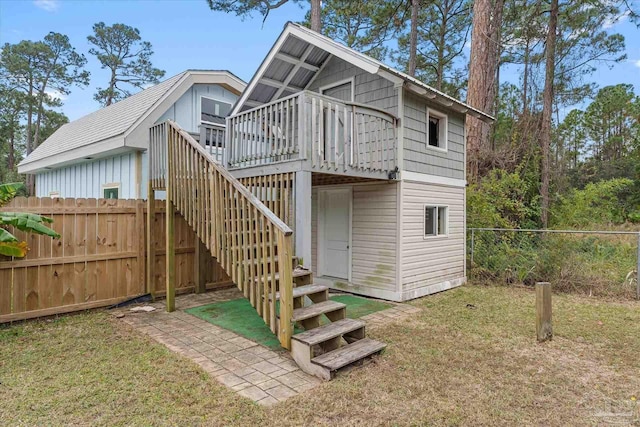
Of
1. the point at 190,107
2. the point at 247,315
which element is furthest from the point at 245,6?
the point at 247,315

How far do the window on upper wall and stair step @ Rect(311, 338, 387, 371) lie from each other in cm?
799

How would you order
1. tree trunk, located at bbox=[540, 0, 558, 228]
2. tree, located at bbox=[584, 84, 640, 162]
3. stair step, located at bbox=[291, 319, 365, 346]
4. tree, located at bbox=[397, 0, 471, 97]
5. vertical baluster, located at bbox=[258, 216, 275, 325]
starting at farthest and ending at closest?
tree, located at bbox=[584, 84, 640, 162] → tree, located at bbox=[397, 0, 471, 97] → tree trunk, located at bbox=[540, 0, 558, 228] → vertical baluster, located at bbox=[258, 216, 275, 325] → stair step, located at bbox=[291, 319, 365, 346]

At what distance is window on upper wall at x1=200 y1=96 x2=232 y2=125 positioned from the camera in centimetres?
1035

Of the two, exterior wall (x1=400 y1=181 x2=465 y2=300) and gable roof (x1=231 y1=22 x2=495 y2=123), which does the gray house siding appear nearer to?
gable roof (x1=231 y1=22 x2=495 y2=123)

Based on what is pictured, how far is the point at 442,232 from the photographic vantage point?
8555mm

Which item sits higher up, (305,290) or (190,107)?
(190,107)

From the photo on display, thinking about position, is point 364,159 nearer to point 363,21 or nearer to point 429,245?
point 429,245

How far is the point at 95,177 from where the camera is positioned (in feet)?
34.8

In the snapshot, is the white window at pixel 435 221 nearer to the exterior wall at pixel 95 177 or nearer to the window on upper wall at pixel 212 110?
the window on upper wall at pixel 212 110

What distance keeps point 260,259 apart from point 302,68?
5446 millimetres

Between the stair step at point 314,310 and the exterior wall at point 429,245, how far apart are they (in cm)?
290

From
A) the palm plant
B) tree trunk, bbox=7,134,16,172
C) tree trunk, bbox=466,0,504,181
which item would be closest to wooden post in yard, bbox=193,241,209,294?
the palm plant

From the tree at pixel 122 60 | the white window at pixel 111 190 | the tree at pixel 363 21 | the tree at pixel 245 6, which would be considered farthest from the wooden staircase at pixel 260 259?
the tree at pixel 122 60

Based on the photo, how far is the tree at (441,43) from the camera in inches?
665
